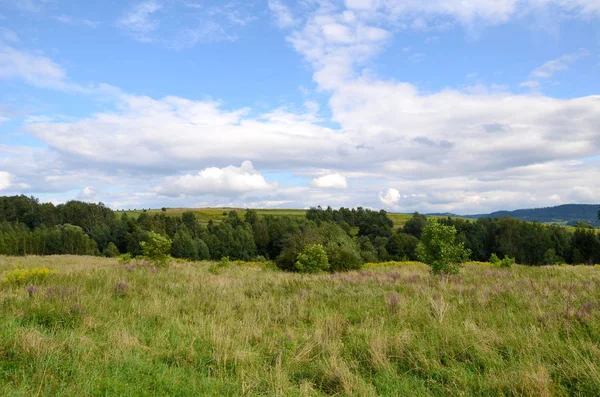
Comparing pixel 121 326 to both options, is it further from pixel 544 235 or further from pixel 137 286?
pixel 544 235

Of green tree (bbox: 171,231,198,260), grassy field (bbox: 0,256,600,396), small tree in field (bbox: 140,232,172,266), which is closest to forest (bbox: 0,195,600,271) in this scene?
green tree (bbox: 171,231,198,260)

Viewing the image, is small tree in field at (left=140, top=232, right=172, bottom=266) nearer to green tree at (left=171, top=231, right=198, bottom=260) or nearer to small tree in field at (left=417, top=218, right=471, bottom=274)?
small tree in field at (left=417, top=218, right=471, bottom=274)

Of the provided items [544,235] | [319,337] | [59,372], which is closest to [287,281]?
[319,337]

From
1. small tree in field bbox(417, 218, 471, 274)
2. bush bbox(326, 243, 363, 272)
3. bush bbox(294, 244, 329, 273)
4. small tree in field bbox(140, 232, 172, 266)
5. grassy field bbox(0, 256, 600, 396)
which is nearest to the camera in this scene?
grassy field bbox(0, 256, 600, 396)

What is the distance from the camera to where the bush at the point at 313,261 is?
22.1m

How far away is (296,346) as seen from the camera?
582 centimetres

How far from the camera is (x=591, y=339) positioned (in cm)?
568

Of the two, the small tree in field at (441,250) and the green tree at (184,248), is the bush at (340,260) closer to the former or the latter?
the small tree in field at (441,250)

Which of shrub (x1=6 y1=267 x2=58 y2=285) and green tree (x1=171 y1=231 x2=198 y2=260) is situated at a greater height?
shrub (x1=6 y1=267 x2=58 y2=285)

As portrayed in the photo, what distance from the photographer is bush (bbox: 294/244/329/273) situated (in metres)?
22.1

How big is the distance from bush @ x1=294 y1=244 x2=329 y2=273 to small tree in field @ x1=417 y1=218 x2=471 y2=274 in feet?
24.7

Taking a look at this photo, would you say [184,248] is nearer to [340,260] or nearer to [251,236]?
[251,236]

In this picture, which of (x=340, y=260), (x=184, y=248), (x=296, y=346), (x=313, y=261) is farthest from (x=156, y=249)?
(x=184, y=248)

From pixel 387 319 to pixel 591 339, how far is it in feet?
11.1
